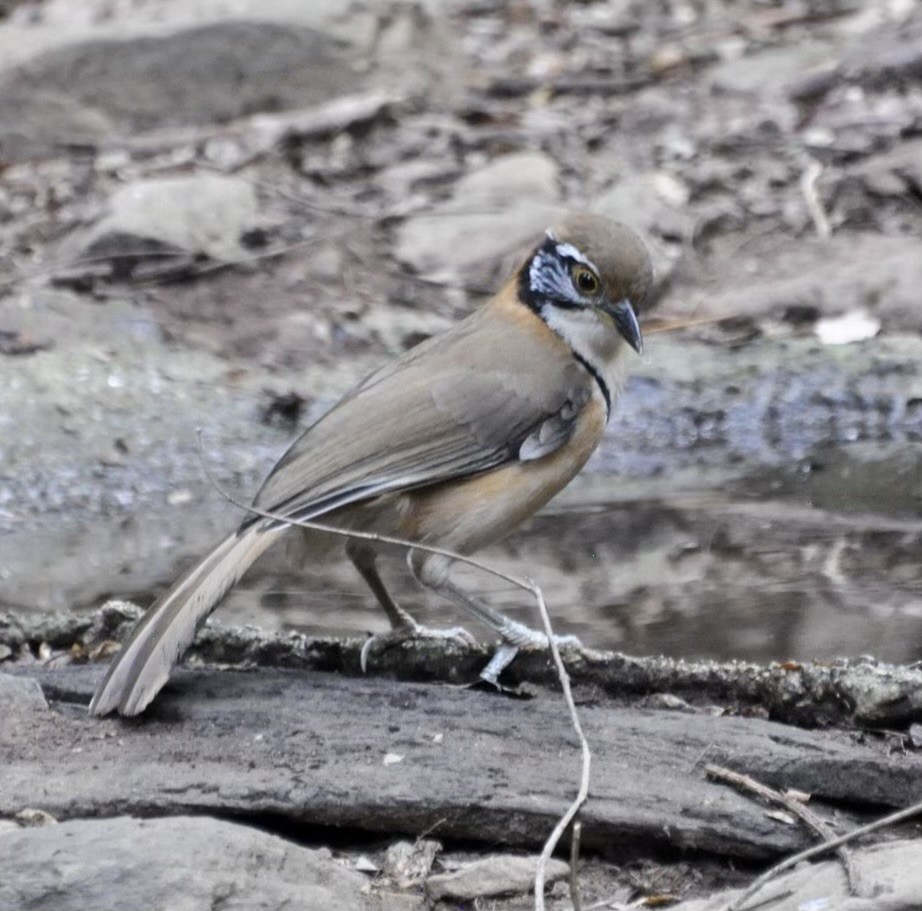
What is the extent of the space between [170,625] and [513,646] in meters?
0.89

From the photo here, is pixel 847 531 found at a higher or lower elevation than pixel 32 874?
lower

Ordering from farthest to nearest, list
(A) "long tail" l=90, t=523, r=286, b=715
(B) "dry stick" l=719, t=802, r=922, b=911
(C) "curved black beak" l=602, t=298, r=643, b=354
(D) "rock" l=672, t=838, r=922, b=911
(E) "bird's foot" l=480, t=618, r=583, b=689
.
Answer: (C) "curved black beak" l=602, t=298, r=643, b=354 → (E) "bird's foot" l=480, t=618, r=583, b=689 → (A) "long tail" l=90, t=523, r=286, b=715 → (B) "dry stick" l=719, t=802, r=922, b=911 → (D) "rock" l=672, t=838, r=922, b=911

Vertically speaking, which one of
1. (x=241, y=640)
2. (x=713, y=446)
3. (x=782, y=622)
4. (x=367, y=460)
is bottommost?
(x=713, y=446)

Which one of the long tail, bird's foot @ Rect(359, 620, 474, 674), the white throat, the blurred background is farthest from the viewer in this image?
the blurred background

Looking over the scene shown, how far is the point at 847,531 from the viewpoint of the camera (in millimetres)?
6395

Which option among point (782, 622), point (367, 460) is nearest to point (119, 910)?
point (367, 460)

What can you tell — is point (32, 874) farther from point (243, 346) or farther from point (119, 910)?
point (243, 346)

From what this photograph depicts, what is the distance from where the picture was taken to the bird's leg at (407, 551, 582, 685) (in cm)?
466

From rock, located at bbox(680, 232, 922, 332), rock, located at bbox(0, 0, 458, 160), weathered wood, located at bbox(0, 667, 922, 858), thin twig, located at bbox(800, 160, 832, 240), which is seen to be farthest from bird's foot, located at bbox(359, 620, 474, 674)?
rock, located at bbox(0, 0, 458, 160)

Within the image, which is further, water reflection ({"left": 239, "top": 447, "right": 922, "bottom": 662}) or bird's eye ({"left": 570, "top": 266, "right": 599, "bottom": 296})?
water reflection ({"left": 239, "top": 447, "right": 922, "bottom": 662})

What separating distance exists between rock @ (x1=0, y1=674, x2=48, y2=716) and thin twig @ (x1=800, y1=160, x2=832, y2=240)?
5.92 meters

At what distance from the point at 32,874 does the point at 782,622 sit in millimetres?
2793

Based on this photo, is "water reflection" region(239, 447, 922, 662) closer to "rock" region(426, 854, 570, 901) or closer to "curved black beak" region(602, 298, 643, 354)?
"curved black beak" region(602, 298, 643, 354)

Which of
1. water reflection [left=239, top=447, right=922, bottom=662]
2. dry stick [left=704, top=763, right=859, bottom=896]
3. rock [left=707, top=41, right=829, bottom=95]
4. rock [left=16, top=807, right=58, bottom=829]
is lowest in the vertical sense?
rock [left=707, top=41, right=829, bottom=95]
